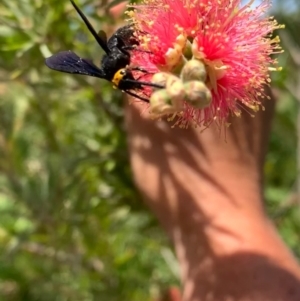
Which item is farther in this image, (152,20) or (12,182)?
(12,182)

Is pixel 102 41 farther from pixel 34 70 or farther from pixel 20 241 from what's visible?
pixel 20 241

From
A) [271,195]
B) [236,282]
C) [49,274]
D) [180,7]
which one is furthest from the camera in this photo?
[271,195]

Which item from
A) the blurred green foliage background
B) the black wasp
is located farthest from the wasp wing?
the blurred green foliage background

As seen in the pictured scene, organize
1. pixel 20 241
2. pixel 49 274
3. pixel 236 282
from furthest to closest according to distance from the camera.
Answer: pixel 49 274, pixel 20 241, pixel 236 282

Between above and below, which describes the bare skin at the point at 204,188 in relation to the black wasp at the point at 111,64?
below

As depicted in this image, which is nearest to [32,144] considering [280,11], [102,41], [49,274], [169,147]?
[49,274]

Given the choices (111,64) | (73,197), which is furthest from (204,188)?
(111,64)

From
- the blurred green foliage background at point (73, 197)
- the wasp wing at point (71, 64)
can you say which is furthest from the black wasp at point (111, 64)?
the blurred green foliage background at point (73, 197)

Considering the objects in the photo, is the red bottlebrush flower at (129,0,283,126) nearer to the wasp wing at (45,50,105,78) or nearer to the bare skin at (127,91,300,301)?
the wasp wing at (45,50,105,78)

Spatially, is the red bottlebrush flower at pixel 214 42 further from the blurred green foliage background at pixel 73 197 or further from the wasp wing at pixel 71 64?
the blurred green foliage background at pixel 73 197
